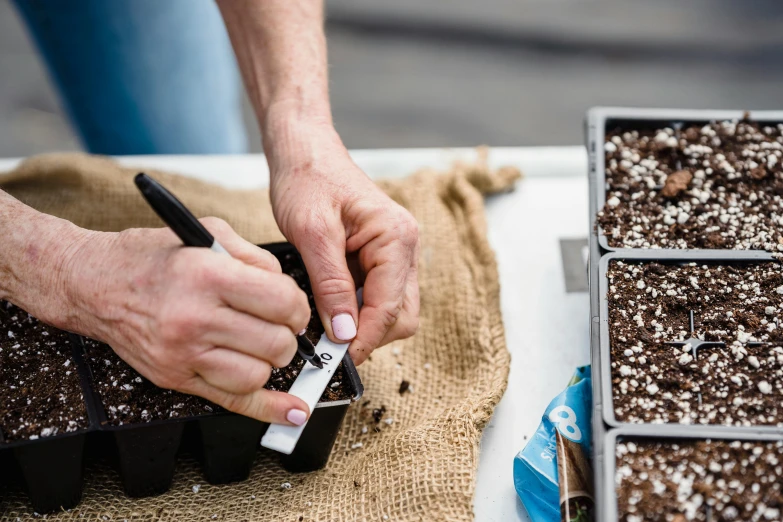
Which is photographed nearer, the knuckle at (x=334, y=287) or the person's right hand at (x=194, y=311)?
the person's right hand at (x=194, y=311)

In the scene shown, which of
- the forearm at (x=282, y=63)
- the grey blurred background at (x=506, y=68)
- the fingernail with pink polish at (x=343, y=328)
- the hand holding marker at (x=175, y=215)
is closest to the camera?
the hand holding marker at (x=175, y=215)

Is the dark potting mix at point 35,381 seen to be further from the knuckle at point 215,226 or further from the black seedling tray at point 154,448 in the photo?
the knuckle at point 215,226

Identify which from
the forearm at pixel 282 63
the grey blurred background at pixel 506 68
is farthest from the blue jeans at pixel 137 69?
the grey blurred background at pixel 506 68

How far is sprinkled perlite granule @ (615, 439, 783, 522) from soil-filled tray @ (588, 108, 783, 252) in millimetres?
356

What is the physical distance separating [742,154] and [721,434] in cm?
58

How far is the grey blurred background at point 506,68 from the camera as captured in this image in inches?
114

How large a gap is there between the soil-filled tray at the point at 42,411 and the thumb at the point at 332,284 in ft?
1.10

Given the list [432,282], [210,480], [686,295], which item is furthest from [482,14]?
[210,480]

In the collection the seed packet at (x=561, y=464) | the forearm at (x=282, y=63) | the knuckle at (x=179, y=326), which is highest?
the forearm at (x=282, y=63)

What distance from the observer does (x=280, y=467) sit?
1.08m

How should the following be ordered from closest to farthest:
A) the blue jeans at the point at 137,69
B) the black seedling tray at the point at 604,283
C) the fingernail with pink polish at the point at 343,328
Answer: the black seedling tray at the point at 604,283 < the fingernail with pink polish at the point at 343,328 < the blue jeans at the point at 137,69

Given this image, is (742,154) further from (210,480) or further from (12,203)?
(12,203)

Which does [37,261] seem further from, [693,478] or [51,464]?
[693,478]

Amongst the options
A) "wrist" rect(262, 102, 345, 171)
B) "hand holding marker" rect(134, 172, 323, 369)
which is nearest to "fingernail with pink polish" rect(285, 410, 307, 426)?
"hand holding marker" rect(134, 172, 323, 369)
